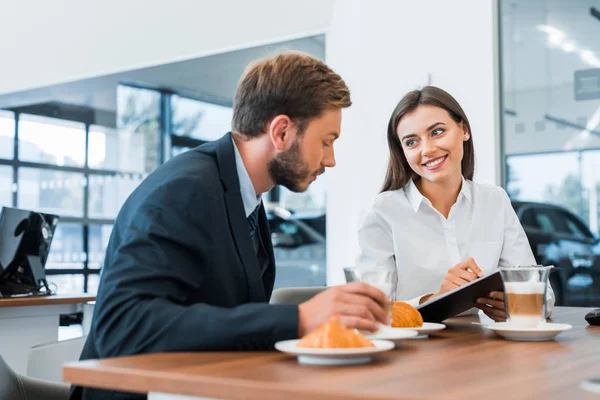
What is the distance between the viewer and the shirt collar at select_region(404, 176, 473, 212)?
2.56 m

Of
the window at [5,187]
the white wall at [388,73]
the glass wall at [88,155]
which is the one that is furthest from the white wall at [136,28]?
the window at [5,187]

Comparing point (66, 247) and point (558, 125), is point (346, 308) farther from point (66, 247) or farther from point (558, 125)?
point (66, 247)

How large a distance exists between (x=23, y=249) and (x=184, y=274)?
2.38 meters

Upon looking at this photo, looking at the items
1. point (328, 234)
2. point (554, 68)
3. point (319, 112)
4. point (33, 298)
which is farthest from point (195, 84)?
point (319, 112)

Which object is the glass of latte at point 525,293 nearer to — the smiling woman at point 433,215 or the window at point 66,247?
the smiling woman at point 433,215

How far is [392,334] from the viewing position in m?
1.41

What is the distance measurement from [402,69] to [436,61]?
265mm

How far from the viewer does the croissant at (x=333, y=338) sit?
1119 mm

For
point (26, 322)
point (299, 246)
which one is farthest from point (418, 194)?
point (299, 246)

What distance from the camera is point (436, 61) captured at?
4988 mm

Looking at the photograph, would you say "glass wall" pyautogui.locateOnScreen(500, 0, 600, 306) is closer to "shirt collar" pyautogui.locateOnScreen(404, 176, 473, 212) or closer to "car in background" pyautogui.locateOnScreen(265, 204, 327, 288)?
"car in background" pyautogui.locateOnScreen(265, 204, 327, 288)

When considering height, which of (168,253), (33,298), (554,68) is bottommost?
(33,298)

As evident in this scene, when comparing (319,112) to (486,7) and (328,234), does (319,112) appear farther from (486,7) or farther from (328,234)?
(328,234)

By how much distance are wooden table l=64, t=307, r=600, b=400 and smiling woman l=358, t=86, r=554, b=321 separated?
1139 millimetres
